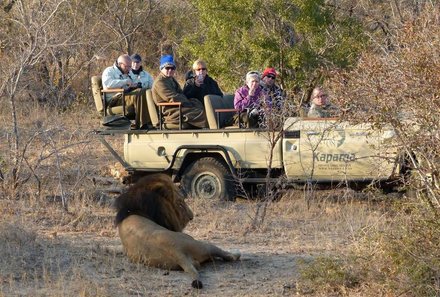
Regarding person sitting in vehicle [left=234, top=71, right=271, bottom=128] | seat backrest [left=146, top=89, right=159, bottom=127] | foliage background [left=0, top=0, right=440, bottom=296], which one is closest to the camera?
foliage background [left=0, top=0, right=440, bottom=296]

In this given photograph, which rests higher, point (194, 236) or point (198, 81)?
point (198, 81)

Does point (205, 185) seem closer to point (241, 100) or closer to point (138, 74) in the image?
point (241, 100)

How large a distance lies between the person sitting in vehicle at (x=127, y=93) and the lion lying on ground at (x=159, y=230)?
4.12 meters

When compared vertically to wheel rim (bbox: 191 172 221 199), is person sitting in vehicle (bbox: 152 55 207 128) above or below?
above

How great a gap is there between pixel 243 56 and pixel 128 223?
21.3ft

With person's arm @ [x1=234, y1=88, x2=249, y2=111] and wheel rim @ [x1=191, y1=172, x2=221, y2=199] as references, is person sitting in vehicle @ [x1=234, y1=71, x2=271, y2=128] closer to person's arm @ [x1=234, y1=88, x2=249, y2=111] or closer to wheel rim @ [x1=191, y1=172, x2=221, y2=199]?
person's arm @ [x1=234, y1=88, x2=249, y2=111]

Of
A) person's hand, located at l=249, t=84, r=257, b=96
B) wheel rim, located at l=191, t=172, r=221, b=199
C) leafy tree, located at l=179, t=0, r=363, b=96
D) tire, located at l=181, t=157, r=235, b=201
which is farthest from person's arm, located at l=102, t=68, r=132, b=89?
leafy tree, located at l=179, t=0, r=363, b=96

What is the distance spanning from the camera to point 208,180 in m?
12.2

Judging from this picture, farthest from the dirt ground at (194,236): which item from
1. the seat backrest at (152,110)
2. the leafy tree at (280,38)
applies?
the leafy tree at (280,38)

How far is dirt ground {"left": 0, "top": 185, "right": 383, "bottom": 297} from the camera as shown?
7.27 meters

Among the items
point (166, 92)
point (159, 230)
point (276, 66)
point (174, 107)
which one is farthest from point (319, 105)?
point (159, 230)

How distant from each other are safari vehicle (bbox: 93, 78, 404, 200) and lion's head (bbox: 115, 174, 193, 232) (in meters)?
2.25

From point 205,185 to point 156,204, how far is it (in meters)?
3.84

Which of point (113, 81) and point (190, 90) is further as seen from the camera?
point (190, 90)
